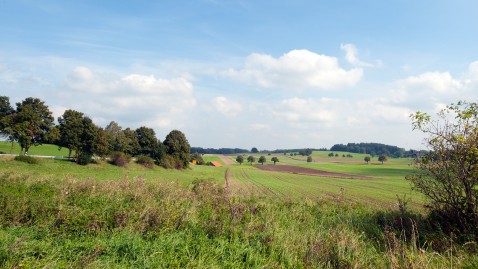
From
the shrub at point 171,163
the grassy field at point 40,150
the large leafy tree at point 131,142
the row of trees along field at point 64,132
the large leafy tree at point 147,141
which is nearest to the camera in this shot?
the row of trees along field at point 64,132

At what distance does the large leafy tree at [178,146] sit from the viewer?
82.1 metres

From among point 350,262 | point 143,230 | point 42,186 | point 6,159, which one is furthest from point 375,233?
point 6,159

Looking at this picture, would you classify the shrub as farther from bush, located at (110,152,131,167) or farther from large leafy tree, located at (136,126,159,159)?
bush, located at (110,152,131,167)

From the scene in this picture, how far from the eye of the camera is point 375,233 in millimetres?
10438

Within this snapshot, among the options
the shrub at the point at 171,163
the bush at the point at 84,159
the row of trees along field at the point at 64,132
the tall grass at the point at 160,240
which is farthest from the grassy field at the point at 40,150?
the tall grass at the point at 160,240

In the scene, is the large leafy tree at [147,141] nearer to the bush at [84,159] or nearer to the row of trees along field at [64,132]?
the row of trees along field at [64,132]

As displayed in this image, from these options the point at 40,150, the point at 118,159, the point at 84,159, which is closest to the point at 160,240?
the point at 84,159

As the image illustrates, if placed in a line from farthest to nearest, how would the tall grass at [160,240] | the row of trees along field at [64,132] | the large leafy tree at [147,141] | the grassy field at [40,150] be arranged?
the large leafy tree at [147,141], the grassy field at [40,150], the row of trees along field at [64,132], the tall grass at [160,240]

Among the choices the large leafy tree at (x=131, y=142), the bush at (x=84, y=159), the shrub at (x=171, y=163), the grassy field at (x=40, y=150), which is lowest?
the shrub at (x=171, y=163)

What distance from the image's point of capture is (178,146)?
83188mm

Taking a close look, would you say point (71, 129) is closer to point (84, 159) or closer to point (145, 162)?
point (84, 159)

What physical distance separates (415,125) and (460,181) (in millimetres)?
2692

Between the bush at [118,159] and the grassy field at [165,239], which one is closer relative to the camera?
the grassy field at [165,239]

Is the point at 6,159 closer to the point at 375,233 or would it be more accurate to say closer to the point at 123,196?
the point at 123,196
